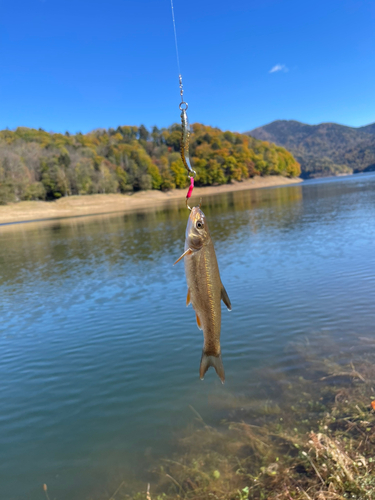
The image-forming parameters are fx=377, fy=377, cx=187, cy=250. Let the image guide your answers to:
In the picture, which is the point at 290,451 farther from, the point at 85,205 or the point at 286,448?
the point at 85,205

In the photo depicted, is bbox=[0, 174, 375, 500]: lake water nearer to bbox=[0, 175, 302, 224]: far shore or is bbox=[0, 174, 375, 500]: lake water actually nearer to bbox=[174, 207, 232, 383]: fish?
bbox=[174, 207, 232, 383]: fish

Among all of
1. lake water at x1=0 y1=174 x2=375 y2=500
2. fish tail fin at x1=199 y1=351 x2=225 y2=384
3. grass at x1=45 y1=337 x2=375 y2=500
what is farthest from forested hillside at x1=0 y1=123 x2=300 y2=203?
fish tail fin at x1=199 y1=351 x2=225 y2=384

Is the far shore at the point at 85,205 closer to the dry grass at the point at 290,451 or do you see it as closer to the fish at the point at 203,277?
the dry grass at the point at 290,451

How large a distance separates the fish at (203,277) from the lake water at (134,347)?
3842 mm

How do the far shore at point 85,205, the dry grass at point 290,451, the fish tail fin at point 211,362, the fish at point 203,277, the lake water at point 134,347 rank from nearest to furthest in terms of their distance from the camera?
1. the fish at point 203,277
2. the fish tail fin at point 211,362
3. the dry grass at point 290,451
4. the lake water at point 134,347
5. the far shore at point 85,205

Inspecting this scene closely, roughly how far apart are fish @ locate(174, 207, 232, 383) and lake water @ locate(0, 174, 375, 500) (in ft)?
12.6

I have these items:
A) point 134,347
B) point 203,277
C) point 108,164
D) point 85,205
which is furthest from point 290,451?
point 108,164

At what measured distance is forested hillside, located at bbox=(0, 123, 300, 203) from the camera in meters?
99.1

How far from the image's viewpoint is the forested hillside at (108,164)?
99.1 meters

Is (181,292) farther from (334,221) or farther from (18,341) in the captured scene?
(334,221)

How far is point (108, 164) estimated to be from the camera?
137 meters

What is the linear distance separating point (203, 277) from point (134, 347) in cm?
841

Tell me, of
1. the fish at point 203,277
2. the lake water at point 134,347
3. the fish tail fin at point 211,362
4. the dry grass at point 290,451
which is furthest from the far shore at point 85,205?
the fish at point 203,277

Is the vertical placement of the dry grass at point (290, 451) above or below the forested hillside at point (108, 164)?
below
